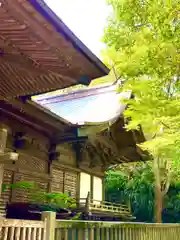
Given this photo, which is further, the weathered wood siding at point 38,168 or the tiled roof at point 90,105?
the tiled roof at point 90,105

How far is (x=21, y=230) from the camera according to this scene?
138 inches

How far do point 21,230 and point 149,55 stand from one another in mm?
3804

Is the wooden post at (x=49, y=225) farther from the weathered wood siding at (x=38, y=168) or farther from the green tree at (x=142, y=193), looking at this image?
the green tree at (x=142, y=193)

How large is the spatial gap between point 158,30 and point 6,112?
12.9 ft

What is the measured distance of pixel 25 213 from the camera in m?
6.63

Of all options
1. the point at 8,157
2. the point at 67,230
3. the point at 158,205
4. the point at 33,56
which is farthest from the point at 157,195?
the point at 33,56

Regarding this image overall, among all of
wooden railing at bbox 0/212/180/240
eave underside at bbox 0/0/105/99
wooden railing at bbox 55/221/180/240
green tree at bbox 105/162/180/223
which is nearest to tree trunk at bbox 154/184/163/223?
green tree at bbox 105/162/180/223

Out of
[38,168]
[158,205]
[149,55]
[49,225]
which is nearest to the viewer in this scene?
[49,225]

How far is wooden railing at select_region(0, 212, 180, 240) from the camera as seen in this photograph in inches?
133

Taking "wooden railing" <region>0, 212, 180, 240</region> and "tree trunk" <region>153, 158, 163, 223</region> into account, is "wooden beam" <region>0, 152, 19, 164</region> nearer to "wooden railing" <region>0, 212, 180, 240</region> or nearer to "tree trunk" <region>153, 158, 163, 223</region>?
"wooden railing" <region>0, 212, 180, 240</region>

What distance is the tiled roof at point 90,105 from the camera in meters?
9.76

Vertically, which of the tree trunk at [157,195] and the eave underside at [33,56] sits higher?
the eave underside at [33,56]

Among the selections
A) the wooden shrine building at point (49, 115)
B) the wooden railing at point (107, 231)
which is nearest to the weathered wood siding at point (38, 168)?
the wooden shrine building at point (49, 115)

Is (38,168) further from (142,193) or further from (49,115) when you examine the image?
(142,193)
